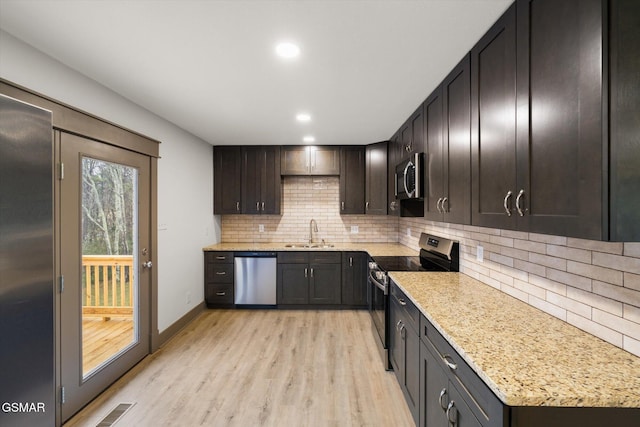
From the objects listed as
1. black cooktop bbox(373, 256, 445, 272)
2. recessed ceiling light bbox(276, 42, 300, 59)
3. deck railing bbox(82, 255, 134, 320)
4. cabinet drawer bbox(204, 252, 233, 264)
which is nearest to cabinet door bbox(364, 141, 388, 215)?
black cooktop bbox(373, 256, 445, 272)

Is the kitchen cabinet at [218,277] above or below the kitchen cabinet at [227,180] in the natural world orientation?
below

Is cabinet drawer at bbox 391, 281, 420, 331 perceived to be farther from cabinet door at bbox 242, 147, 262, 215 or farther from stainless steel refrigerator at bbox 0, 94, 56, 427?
cabinet door at bbox 242, 147, 262, 215

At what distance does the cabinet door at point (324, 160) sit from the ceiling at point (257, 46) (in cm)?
162

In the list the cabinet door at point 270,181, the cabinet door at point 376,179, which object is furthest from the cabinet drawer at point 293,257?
the cabinet door at point 376,179

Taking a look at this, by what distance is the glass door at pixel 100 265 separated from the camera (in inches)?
77.3

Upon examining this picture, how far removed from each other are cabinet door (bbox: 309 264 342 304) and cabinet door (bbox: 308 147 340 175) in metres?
1.43

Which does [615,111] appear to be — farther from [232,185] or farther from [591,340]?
[232,185]

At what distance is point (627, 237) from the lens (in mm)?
845

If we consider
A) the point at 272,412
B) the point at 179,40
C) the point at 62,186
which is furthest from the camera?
the point at 272,412

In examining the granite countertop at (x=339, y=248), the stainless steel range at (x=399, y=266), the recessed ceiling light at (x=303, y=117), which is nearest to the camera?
Answer: the stainless steel range at (x=399, y=266)

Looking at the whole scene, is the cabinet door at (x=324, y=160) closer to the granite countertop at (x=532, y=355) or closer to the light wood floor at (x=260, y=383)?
the light wood floor at (x=260, y=383)

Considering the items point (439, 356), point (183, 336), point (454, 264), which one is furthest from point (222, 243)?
point (439, 356)

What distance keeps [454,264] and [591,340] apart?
1.31 m

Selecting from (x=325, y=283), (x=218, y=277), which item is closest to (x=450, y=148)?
(x=325, y=283)
